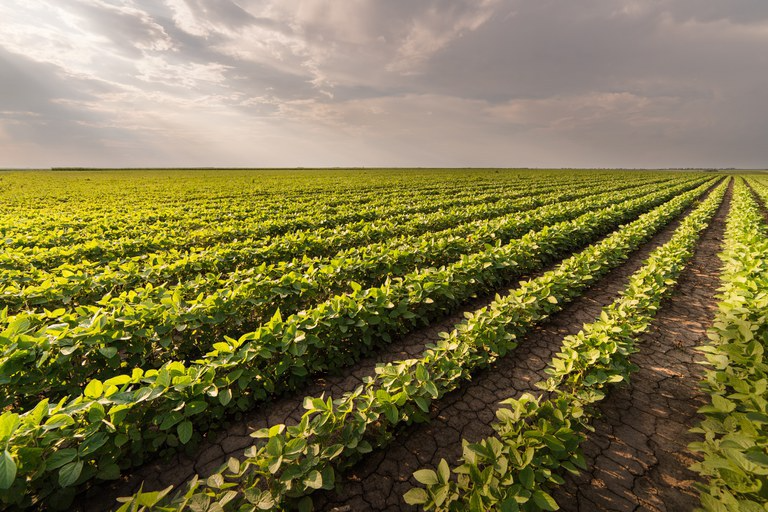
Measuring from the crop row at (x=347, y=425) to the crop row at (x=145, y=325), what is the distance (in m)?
1.53

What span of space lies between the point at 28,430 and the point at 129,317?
1782mm

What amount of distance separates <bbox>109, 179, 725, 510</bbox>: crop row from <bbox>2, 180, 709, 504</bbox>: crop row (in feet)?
1.87

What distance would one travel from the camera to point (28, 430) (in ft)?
7.09

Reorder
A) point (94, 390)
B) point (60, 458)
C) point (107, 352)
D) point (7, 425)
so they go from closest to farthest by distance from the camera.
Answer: point (7, 425)
point (60, 458)
point (94, 390)
point (107, 352)

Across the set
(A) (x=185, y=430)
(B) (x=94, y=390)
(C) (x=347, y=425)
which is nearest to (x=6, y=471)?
(B) (x=94, y=390)

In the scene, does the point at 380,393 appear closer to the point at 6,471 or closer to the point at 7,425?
the point at 6,471

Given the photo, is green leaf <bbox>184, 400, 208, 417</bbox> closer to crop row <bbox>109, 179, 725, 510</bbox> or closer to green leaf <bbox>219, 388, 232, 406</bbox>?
green leaf <bbox>219, 388, 232, 406</bbox>

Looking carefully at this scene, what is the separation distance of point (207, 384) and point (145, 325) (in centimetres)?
156

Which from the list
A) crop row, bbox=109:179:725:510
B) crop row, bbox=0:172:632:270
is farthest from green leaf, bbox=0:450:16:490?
crop row, bbox=0:172:632:270

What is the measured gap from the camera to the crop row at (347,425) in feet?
7.17

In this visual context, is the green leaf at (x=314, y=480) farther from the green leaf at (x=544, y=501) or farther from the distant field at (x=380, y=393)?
the green leaf at (x=544, y=501)

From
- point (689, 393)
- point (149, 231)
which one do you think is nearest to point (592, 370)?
point (689, 393)

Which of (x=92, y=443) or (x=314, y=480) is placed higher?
(x=92, y=443)

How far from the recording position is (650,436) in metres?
3.27
